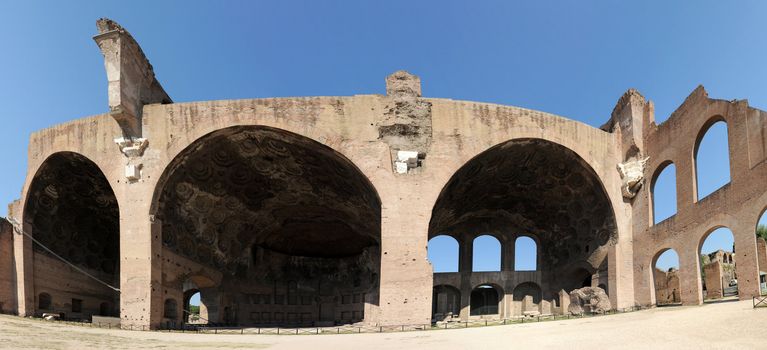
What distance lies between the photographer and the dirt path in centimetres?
1086

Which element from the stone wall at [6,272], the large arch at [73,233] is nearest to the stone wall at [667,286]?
the large arch at [73,233]

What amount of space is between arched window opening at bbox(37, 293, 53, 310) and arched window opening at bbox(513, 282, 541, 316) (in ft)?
69.1

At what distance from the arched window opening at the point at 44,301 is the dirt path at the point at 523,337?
5368 millimetres

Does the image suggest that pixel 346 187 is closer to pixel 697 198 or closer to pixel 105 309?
pixel 697 198

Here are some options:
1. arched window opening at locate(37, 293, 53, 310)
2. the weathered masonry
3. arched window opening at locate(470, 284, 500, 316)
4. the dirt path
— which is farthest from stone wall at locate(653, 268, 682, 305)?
arched window opening at locate(37, 293, 53, 310)

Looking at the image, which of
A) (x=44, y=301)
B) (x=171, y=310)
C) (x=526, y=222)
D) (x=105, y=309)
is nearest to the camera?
(x=171, y=310)

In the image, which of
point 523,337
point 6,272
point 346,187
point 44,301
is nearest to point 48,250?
point 6,272

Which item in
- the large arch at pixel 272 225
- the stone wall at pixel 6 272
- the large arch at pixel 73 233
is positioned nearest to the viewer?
the large arch at pixel 272 225

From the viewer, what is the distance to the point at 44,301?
22734 millimetres

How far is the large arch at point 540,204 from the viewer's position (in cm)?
2153

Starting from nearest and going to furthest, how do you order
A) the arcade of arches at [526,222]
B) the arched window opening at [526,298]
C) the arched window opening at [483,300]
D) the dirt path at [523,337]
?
Result: 1. the dirt path at [523,337]
2. the arcade of arches at [526,222]
3. the arched window opening at [526,298]
4. the arched window opening at [483,300]

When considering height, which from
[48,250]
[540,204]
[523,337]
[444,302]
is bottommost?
[444,302]

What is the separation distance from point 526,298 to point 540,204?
5.96 metres

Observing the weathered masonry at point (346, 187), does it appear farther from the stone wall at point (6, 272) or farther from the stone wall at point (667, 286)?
the stone wall at point (667, 286)
